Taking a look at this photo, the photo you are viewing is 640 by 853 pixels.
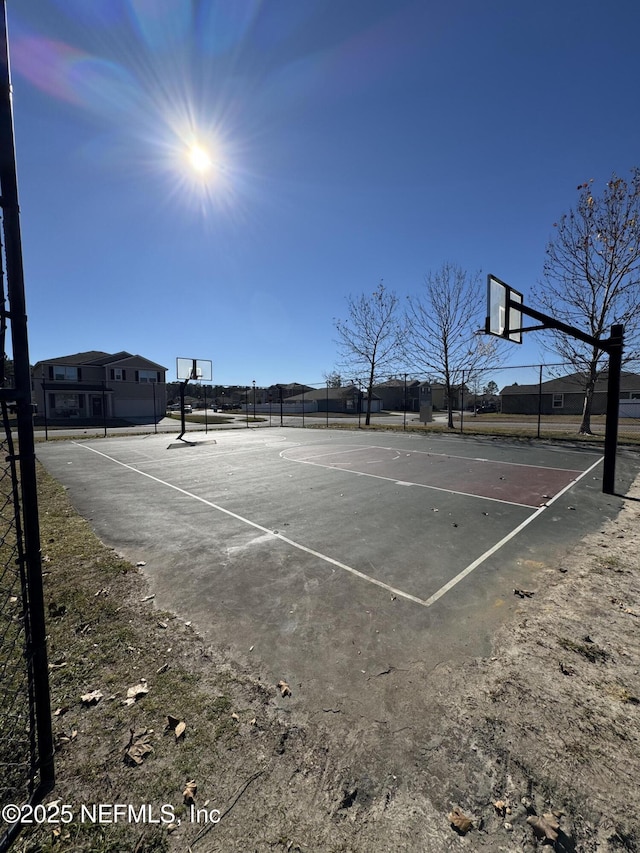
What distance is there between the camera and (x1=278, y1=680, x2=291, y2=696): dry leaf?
7.84ft

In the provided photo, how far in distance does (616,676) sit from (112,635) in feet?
12.2

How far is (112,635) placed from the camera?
2.97m

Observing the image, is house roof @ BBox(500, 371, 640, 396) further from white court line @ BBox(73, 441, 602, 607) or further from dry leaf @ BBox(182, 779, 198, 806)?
dry leaf @ BBox(182, 779, 198, 806)

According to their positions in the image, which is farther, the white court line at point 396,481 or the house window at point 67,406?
the house window at point 67,406

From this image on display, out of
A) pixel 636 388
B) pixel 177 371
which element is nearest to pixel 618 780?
pixel 177 371

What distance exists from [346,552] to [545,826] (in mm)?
3125

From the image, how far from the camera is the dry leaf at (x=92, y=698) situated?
2290mm

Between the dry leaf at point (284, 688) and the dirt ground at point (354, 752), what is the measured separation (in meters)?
0.01

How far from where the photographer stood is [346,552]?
4.66m

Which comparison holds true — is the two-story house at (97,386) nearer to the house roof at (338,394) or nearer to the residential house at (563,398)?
the house roof at (338,394)

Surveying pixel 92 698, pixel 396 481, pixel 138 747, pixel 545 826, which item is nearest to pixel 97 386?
pixel 396 481

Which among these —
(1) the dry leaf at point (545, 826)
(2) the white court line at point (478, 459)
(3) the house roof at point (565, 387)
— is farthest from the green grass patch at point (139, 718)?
(3) the house roof at point (565, 387)

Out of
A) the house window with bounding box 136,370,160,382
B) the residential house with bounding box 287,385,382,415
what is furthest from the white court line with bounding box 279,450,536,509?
the residential house with bounding box 287,385,382,415

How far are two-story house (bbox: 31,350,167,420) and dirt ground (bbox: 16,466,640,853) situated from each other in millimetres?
40655
